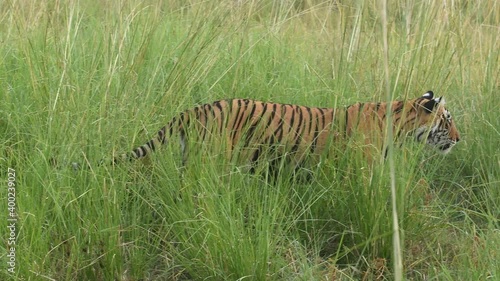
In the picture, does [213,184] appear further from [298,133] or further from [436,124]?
[436,124]

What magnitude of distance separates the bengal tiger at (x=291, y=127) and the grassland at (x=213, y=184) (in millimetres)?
102

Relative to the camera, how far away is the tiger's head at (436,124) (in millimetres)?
3371

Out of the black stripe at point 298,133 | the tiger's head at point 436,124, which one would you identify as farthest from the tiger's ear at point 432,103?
the black stripe at point 298,133

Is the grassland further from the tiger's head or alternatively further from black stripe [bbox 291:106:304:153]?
black stripe [bbox 291:106:304:153]

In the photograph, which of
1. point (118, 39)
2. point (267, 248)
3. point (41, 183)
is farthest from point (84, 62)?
point (267, 248)

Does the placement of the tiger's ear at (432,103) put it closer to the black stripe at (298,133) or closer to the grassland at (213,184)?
the grassland at (213,184)

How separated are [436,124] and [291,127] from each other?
64cm

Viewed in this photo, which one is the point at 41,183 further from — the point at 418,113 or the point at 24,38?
the point at 418,113

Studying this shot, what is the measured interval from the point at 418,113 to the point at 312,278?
1.08m

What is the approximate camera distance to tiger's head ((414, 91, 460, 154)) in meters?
3.37

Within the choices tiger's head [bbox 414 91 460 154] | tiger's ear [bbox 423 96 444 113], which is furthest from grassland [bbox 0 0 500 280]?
tiger's ear [bbox 423 96 444 113]

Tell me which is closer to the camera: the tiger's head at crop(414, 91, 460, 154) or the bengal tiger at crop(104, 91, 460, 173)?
the bengal tiger at crop(104, 91, 460, 173)

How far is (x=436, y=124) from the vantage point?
3.46 metres

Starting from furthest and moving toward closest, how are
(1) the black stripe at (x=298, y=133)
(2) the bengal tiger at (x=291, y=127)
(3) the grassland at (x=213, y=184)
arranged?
1. (1) the black stripe at (x=298, y=133)
2. (2) the bengal tiger at (x=291, y=127)
3. (3) the grassland at (x=213, y=184)
